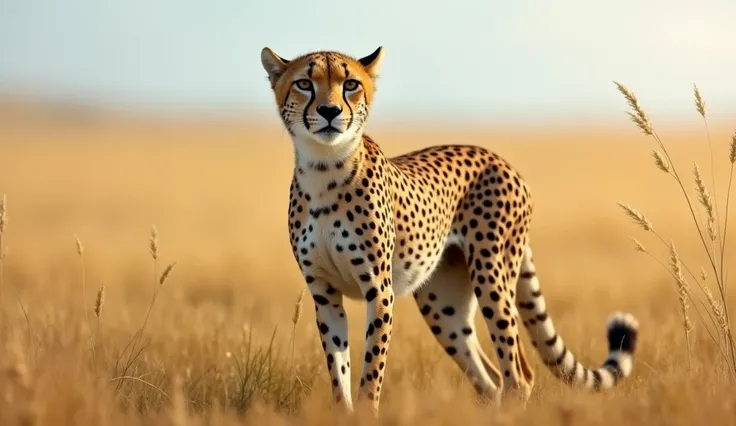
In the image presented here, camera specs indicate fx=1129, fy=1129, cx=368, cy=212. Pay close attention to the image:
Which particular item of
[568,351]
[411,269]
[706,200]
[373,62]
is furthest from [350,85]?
[568,351]

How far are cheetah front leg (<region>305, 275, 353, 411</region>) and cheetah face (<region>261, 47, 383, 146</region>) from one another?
21.9 inches

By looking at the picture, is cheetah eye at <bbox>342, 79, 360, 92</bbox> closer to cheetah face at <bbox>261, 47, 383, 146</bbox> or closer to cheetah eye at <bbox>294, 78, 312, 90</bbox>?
cheetah face at <bbox>261, 47, 383, 146</bbox>

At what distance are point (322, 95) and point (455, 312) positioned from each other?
1.36 meters

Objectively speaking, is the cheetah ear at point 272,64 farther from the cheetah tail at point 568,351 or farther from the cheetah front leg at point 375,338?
the cheetah tail at point 568,351

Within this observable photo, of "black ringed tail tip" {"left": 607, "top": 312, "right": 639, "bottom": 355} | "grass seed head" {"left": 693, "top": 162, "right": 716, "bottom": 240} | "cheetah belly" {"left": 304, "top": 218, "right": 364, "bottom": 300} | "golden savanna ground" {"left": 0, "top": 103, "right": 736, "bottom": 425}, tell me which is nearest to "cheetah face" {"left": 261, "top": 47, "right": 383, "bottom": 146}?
"cheetah belly" {"left": 304, "top": 218, "right": 364, "bottom": 300}

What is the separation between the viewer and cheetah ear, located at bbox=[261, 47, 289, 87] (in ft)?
13.5

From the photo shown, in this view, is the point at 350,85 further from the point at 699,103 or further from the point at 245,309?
the point at 245,309

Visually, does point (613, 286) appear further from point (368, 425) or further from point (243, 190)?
point (243, 190)

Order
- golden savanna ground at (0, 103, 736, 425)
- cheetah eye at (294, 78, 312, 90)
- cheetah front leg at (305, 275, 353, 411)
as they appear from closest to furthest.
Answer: golden savanna ground at (0, 103, 736, 425) < cheetah eye at (294, 78, 312, 90) < cheetah front leg at (305, 275, 353, 411)

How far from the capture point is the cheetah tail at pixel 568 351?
4.76 m

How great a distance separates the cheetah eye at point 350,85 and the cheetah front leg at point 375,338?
67cm

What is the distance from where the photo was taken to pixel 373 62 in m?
4.20

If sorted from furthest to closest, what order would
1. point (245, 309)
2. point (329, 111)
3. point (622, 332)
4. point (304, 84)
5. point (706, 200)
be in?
point (245, 309), point (622, 332), point (304, 84), point (329, 111), point (706, 200)

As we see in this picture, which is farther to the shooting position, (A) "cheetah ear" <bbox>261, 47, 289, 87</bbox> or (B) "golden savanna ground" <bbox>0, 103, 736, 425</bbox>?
(A) "cheetah ear" <bbox>261, 47, 289, 87</bbox>
